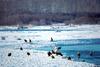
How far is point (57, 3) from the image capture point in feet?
12.8

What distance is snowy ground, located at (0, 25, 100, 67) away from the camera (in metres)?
3.74

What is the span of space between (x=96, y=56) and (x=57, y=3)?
0.81m

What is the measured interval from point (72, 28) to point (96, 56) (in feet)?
1.52

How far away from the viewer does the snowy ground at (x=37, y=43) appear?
3744 millimetres

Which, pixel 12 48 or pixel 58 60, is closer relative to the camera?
pixel 58 60

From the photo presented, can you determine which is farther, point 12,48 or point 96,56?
point 12,48

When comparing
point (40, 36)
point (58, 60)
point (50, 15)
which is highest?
point (50, 15)

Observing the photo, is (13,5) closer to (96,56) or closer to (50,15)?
(50,15)

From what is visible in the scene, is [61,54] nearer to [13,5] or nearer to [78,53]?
[78,53]

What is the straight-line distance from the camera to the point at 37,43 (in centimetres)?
388

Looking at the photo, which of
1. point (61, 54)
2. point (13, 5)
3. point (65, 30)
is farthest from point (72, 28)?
point (13, 5)

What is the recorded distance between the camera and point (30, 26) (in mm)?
3928

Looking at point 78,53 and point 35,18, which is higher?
point 35,18

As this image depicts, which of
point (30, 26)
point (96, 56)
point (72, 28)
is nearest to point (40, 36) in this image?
point (30, 26)
